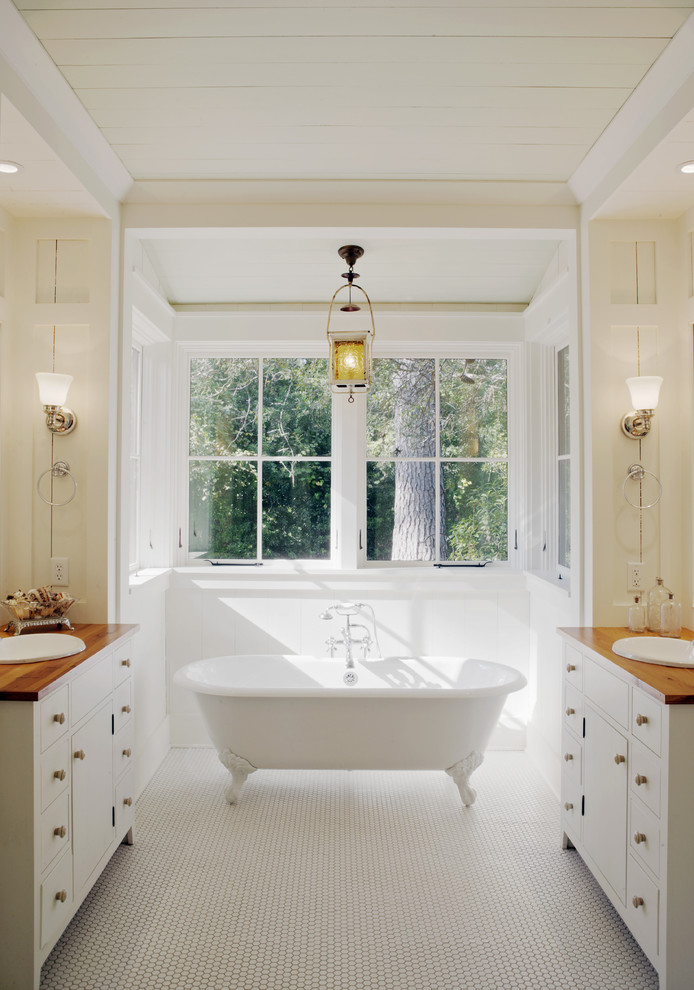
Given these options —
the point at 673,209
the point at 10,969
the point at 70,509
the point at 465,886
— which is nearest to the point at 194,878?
the point at 10,969

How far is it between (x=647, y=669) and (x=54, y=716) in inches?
68.5

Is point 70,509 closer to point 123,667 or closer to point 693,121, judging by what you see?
point 123,667

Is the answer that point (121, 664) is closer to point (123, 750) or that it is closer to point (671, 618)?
point (123, 750)

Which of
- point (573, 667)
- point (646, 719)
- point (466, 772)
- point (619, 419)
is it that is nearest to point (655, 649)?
point (573, 667)

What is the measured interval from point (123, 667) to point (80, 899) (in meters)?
0.73

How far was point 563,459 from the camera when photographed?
3.24 m

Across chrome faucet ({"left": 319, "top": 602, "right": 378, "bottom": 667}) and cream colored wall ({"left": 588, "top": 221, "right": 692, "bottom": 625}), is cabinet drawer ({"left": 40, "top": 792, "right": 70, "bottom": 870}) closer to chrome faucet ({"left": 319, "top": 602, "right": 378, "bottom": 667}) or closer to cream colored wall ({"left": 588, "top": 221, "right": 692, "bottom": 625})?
chrome faucet ({"left": 319, "top": 602, "right": 378, "bottom": 667})

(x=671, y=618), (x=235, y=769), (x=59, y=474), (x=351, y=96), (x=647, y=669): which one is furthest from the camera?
(x=235, y=769)

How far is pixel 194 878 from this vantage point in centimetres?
221

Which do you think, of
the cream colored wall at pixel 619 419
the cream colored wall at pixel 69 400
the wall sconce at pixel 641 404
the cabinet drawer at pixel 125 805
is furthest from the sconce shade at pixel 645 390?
the cabinet drawer at pixel 125 805

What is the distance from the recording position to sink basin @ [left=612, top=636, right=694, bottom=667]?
1.92 m

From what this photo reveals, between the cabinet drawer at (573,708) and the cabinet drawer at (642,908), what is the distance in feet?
1.64

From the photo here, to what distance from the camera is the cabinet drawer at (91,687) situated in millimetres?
1893

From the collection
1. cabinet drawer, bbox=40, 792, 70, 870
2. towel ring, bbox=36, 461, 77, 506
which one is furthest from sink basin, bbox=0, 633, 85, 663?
towel ring, bbox=36, 461, 77, 506
